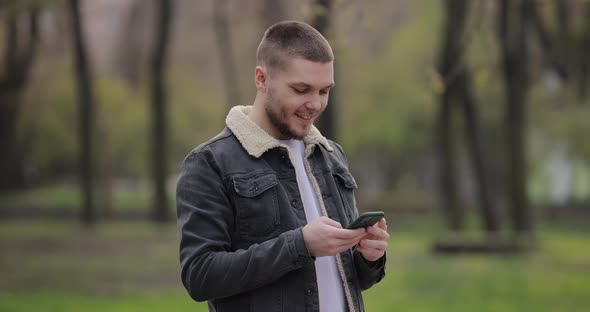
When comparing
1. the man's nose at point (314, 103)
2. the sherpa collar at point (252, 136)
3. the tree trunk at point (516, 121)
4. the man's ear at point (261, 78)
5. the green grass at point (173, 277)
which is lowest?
the green grass at point (173, 277)

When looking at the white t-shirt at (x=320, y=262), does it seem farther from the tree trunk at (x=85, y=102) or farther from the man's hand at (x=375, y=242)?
the tree trunk at (x=85, y=102)

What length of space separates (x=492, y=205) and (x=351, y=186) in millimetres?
13901

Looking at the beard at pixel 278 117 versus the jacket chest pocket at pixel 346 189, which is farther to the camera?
the jacket chest pocket at pixel 346 189

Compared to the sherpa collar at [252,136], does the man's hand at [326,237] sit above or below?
below

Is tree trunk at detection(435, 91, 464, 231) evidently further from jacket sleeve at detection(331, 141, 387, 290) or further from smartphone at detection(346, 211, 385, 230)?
smartphone at detection(346, 211, 385, 230)

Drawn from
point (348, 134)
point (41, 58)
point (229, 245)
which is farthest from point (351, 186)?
point (348, 134)

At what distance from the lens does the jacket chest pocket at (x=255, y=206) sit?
256 centimetres

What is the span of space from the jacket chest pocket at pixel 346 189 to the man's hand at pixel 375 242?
178 millimetres

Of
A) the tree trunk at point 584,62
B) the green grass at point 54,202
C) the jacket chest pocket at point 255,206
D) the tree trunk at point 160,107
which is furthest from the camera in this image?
the green grass at point 54,202

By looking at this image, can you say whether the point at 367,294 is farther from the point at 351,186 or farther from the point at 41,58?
the point at 41,58

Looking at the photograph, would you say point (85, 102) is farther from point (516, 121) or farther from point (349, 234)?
point (349, 234)

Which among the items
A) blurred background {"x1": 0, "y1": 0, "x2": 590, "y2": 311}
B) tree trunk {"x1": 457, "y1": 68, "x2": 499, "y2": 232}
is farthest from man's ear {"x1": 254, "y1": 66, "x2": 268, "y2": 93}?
tree trunk {"x1": 457, "y1": 68, "x2": 499, "y2": 232}

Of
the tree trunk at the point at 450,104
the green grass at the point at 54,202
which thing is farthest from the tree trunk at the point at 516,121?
the green grass at the point at 54,202

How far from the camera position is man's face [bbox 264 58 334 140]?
8.48ft
